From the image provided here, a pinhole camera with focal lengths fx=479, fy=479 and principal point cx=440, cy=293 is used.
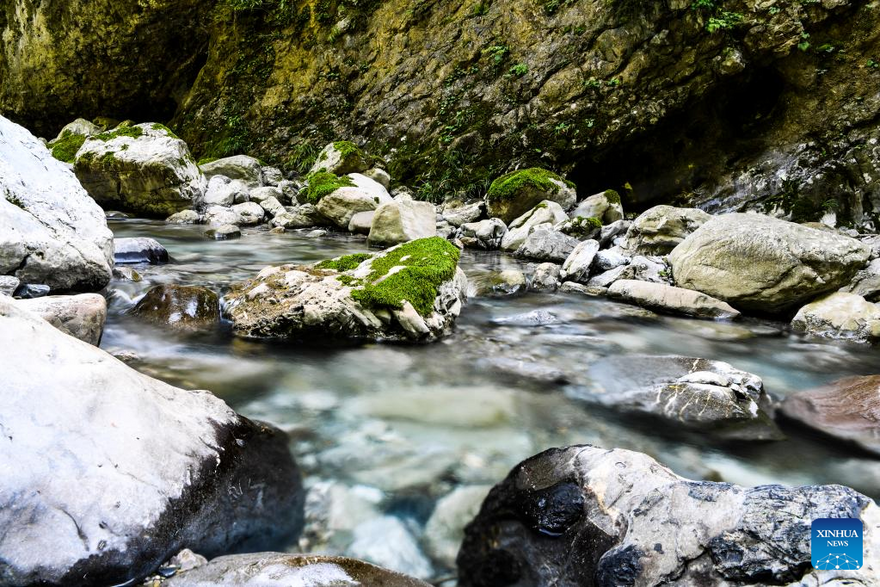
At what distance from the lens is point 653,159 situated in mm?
13680

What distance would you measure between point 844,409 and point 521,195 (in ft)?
27.3

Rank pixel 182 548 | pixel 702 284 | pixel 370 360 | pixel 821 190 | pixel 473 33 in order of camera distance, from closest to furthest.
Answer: pixel 182 548
pixel 370 360
pixel 702 284
pixel 821 190
pixel 473 33

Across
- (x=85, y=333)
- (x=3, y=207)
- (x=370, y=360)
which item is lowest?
(x=370, y=360)

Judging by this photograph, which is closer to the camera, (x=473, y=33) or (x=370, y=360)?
(x=370, y=360)

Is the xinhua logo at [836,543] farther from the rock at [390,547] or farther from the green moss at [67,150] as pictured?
the green moss at [67,150]

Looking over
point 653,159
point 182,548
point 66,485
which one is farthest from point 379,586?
point 653,159

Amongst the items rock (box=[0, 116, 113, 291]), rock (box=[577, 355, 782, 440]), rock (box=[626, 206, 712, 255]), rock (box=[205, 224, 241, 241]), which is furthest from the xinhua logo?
rock (box=[205, 224, 241, 241])

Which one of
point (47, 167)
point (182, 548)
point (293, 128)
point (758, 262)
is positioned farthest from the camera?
point (293, 128)

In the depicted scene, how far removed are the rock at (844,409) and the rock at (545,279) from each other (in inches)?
130

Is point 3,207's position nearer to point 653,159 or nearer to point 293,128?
point 653,159

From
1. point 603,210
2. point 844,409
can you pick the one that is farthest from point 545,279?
point 603,210

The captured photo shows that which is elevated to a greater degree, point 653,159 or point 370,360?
point 653,159

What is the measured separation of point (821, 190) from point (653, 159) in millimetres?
4039

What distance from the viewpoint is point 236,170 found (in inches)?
583
